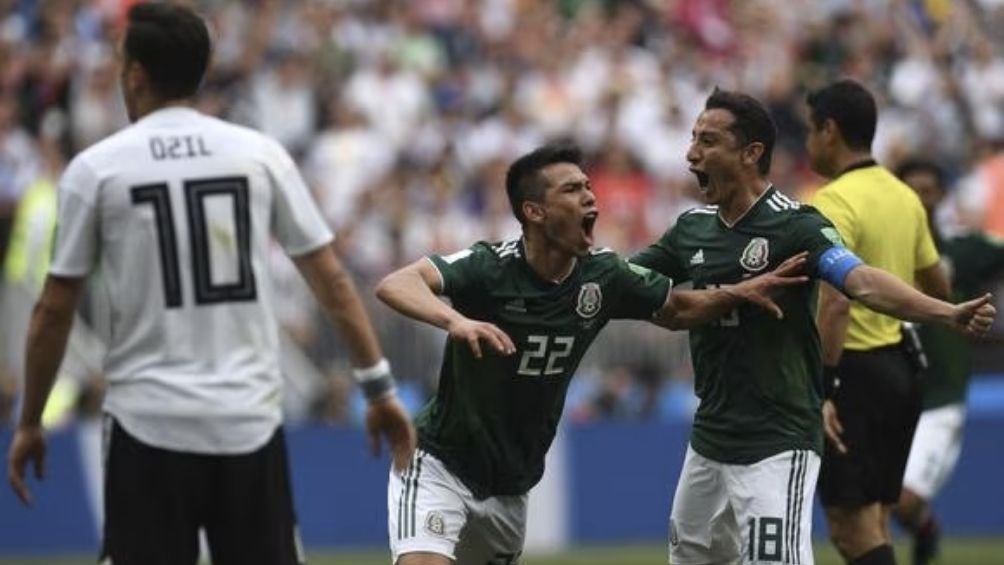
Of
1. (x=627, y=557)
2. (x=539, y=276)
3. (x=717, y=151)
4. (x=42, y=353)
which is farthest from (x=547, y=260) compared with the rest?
(x=627, y=557)

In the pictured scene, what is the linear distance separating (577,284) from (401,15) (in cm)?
1402

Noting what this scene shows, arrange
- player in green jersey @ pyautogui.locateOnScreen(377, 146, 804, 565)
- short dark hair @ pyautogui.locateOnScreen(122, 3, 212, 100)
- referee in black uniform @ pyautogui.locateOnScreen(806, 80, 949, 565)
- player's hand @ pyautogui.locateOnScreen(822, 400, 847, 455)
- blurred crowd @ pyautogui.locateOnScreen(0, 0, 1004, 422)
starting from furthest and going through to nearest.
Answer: blurred crowd @ pyautogui.locateOnScreen(0, 0, 1004, 422) < referee in black uniform @ pyautogui.locateOnScreen(806, 80, 949, 565) < player's hand @ pyautogui.locateOnScreen(822, 400, 847, 455) < player in green jersey @ pyautogui.locateOnScreen(377, 146, 804, 565) < short dark hair @ pyautogui.locateOnScreen(122, 3, 212, 100)

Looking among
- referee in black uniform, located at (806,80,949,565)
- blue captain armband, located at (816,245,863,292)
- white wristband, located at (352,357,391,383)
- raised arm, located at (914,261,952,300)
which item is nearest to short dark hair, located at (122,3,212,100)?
white wristband, located at (352,357,391,383)

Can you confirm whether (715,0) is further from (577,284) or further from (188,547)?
(188,547)

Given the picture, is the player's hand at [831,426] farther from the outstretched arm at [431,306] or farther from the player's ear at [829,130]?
the outstretched arm at [431,306]

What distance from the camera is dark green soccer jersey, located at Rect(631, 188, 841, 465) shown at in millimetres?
9438

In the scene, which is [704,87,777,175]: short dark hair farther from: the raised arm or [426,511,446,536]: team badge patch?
[426,511,446,536]: team badge patch

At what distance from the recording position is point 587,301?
30.7 feet

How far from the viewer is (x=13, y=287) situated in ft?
61.3

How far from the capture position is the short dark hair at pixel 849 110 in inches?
414

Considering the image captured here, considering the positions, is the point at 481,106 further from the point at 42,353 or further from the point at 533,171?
the point at 42,353

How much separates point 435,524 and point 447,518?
6 cm

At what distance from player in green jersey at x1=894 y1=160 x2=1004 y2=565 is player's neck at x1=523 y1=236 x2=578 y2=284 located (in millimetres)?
4104

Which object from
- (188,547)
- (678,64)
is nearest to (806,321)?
(188,547)
